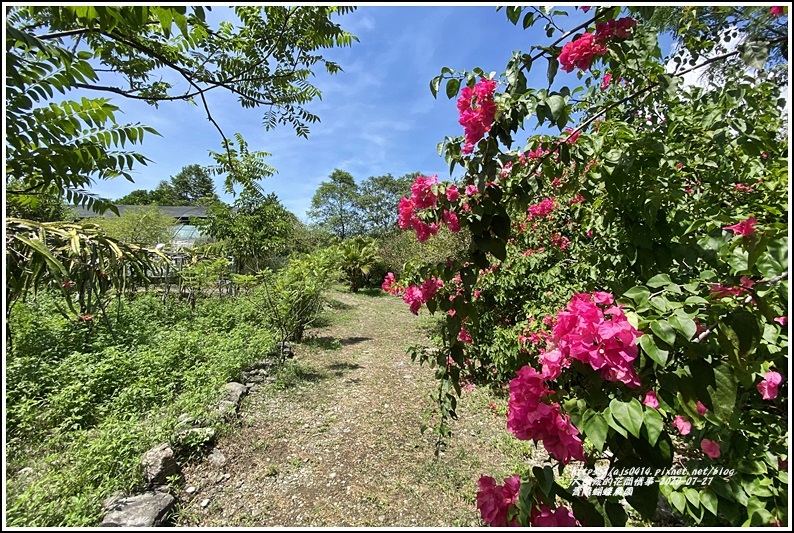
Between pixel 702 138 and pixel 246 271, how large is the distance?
28.0ft

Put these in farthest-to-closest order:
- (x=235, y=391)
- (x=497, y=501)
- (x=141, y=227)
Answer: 1. (x=141, y=227)
2. (x=235, y=391)
3. (x=497, y=501)

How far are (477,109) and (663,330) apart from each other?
0.79 m

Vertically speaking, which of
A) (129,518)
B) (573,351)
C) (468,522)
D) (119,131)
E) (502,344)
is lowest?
(468,522)

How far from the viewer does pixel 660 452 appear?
0.67m

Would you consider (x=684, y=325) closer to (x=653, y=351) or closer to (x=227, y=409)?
(x=653, y=351)

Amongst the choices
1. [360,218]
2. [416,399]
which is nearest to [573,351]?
[416,399]

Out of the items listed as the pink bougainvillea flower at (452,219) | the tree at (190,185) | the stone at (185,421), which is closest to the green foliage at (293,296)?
the stone at (185,421)

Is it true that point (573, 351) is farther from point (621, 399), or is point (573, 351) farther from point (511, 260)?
point (511, 260)

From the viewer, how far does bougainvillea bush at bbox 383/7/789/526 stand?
67 cm

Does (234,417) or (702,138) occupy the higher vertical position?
(702,138)

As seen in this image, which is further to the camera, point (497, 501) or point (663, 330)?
point (497, 501)

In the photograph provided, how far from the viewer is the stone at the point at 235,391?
3312 millimetres

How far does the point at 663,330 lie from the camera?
64 centimetres

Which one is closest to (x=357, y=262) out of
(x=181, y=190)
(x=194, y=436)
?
(x=194, y=436)
